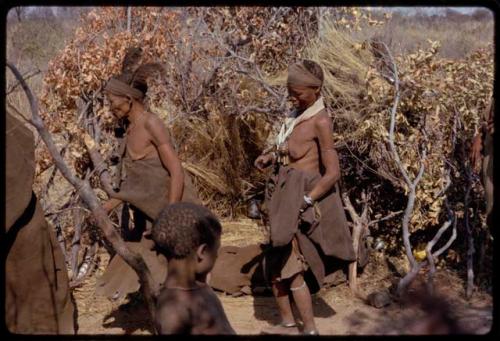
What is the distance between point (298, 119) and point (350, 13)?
3367 millimetres

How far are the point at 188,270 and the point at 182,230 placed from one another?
17 centimetres

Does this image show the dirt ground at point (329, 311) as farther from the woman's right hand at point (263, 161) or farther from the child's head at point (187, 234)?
the child's head at point (187, 234)

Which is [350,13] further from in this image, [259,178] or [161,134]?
[161,134]

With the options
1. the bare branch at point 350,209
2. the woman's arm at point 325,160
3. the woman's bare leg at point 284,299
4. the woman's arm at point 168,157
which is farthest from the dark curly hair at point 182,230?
the bare branch at point 350,209

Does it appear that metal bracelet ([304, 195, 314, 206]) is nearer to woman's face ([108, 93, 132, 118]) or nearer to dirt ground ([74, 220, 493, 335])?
dirt ground ([74, 220, 493, 335])

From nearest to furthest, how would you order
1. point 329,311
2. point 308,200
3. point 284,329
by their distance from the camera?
1. point 308,200
2. point 284,329
3. point 329,311

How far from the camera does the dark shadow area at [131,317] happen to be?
4.95 metres

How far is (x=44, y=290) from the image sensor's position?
411cm

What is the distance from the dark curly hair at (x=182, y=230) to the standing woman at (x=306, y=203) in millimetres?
1271

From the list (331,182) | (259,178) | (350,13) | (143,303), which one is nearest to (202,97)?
(259,178)

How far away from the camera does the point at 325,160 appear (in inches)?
172

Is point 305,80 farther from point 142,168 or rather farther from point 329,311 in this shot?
point 329,311

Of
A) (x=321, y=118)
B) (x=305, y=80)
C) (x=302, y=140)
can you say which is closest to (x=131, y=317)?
(x=302, y=140)

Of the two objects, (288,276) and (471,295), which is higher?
(288,276)
